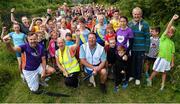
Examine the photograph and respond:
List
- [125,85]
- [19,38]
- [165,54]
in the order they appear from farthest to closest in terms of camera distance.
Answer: [19,38] → [125,85] → [165,54]

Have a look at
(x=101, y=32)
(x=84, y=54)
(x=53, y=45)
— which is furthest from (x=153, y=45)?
(x=53, y=45)

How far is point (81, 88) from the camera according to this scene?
7.96 metres

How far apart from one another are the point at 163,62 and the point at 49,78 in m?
3.07

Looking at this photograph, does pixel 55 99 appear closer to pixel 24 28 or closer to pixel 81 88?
pixel 81 88

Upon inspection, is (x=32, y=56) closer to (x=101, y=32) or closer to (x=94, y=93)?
(x=94, y=93)

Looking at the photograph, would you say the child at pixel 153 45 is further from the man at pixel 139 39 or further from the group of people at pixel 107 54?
the man at pixel 139 39

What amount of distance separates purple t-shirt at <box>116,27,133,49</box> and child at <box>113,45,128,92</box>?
0.12 metres

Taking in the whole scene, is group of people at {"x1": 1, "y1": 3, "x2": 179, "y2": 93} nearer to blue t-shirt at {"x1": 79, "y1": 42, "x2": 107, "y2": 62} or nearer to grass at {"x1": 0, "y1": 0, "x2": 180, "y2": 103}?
blue t-shirt at {"x1": 79, "y1": 42, "x2": 107, "y2": 62}

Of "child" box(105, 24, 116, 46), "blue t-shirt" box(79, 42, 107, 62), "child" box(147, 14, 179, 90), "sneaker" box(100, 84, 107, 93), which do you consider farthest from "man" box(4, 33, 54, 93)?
"child" box(147, 14, 179, 90)

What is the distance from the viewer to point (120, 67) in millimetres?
7711

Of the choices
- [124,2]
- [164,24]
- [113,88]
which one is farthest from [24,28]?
[124,2]

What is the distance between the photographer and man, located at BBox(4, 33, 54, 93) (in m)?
7.31

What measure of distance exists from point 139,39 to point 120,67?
0.84 m

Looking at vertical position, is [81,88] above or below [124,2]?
below
